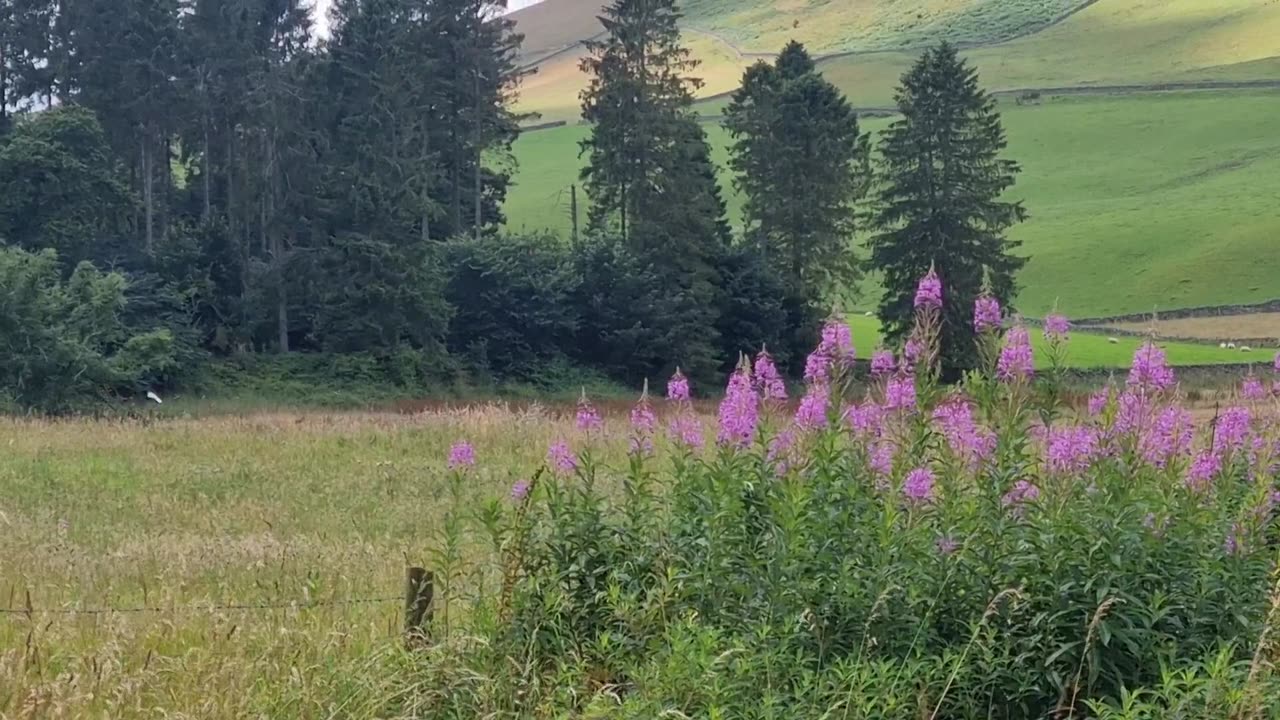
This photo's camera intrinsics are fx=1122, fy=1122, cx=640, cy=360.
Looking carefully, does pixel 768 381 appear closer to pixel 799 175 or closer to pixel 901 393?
pixel 901 393

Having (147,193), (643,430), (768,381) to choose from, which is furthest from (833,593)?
(147,193)

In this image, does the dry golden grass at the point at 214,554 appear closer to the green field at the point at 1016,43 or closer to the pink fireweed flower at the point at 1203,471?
the pink fireweed flower at the point at 1203,471

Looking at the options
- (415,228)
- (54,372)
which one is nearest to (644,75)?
(415,228)

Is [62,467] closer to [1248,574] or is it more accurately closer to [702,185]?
[1248,574]

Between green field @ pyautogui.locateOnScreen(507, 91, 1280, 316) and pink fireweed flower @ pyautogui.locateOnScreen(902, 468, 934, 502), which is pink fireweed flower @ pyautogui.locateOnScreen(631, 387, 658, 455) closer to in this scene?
pink fireweed flower @ pyautogui.locateOnScreen(902, 468, 934, 502)

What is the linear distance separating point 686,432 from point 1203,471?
7.47ft

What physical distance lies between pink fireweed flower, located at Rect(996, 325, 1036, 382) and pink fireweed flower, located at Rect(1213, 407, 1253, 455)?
1081 mm

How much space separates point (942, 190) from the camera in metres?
42.2

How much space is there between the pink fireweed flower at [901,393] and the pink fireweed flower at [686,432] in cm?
94

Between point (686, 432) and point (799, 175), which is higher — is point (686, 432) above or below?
below

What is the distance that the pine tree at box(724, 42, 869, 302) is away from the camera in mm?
45531

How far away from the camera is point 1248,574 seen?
4.27 meters

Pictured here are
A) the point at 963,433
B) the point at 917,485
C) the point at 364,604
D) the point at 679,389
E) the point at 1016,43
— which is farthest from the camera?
the point at 1016,43

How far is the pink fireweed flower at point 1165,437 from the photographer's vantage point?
486cm
